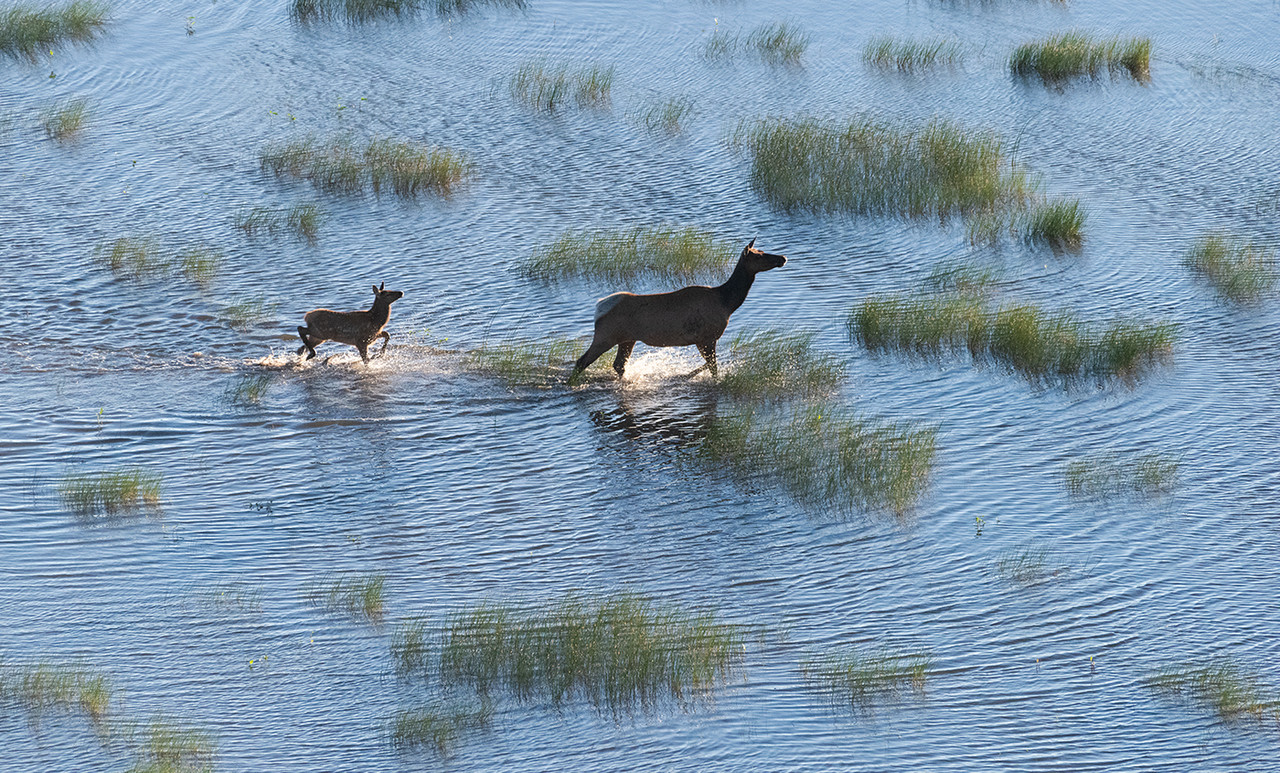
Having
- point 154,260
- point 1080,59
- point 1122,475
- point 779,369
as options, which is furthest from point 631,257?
point 1080,59

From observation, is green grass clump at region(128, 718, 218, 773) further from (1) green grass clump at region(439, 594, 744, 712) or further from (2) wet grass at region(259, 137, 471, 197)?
(2) wet grass at region(259, 137, 471, 197)

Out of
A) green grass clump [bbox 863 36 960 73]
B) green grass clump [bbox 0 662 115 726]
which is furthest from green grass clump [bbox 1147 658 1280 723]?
green grass clump [bbox 863 36 960 73]

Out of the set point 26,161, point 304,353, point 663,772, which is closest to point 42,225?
point 26,161

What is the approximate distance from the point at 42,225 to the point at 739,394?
340 inches

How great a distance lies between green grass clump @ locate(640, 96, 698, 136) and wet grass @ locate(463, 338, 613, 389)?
7891mm

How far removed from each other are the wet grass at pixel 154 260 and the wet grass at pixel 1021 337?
677cm

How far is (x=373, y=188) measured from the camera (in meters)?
18.6

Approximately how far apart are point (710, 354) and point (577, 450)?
1.99 metres

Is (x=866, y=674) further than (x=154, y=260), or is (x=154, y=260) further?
(x=154, y=260)

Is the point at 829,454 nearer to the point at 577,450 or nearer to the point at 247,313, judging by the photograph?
the point at 577,450

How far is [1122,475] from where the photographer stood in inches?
457

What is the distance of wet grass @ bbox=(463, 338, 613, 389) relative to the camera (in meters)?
13.2

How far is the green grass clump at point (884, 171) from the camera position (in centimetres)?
1814

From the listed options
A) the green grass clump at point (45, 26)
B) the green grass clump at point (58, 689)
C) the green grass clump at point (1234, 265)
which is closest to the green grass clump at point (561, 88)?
the green grass clump at point (45, 26)
